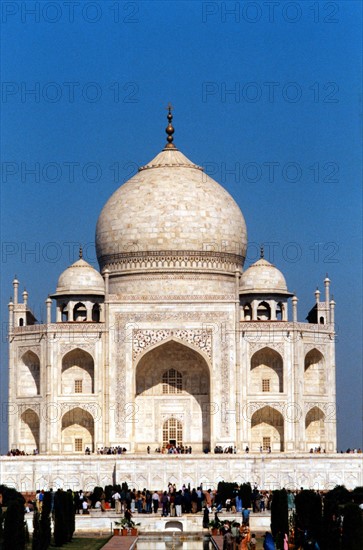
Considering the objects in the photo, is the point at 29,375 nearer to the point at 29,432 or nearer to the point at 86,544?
the point at 29,432

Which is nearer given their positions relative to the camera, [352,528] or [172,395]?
[352,528]

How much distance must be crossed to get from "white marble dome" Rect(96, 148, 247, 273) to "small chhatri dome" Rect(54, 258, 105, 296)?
74 centimetres

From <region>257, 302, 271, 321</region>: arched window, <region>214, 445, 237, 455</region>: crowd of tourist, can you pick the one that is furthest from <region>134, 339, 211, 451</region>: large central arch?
<region>257, 302, 271, 321</region>: arched window

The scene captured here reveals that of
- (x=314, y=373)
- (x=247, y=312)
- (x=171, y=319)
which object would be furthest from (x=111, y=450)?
(x=247, y=312)

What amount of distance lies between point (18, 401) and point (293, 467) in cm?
909

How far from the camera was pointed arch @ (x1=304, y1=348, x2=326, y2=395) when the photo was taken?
45.6 metres

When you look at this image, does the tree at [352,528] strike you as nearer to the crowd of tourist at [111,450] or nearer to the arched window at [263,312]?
the crowd of tourist at [111,450]

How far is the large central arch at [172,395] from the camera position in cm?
4466

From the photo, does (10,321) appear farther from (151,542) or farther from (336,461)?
(151,542)

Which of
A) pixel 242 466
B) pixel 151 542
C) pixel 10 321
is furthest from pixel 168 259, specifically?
pixel 151 542

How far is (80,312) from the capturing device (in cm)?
4722

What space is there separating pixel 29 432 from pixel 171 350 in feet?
15.7

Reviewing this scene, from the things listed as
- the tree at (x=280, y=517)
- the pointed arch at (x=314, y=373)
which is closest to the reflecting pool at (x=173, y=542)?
the tree at (x=280, y=517)

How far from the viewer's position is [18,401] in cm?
4469
